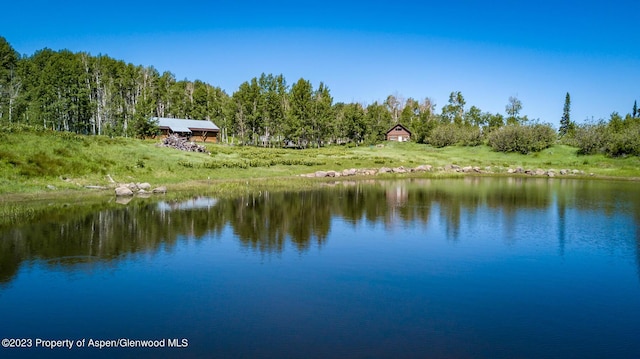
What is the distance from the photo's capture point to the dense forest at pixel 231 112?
84.4 metres

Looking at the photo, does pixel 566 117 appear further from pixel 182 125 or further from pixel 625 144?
pixel 182 125

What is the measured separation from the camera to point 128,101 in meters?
116

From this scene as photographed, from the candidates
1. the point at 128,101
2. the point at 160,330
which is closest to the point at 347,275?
the point at 160,330

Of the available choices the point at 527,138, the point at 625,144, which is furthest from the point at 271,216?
the point at 527,138

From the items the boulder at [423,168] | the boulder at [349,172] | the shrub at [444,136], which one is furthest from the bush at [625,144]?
the boulder at [349,172]

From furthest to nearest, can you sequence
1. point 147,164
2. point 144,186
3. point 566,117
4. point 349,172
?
point 566,117 → point 349,172 → point 147,164 → point 144,186

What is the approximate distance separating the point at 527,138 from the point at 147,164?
70564 mm

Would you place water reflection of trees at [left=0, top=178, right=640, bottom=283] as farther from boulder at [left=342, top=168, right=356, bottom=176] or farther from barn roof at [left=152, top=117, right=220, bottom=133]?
barn roof at [left=152, top=117, right=220, bottom=133]

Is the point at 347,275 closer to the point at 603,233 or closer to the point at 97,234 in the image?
the point at 97,234

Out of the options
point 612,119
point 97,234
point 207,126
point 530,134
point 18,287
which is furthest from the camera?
point 612,119

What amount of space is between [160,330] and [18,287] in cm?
684

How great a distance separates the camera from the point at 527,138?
86062mm

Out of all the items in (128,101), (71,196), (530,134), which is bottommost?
(71,196)

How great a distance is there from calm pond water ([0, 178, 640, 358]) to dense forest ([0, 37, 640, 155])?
202 feet
